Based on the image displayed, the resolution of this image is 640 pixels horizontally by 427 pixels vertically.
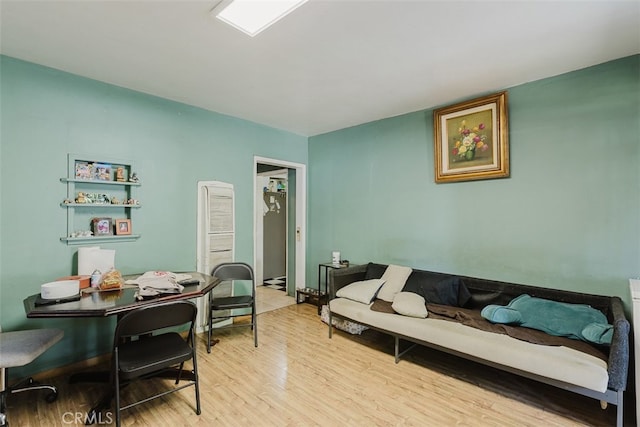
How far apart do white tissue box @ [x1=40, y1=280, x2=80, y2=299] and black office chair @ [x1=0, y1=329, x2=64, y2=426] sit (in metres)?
0.33

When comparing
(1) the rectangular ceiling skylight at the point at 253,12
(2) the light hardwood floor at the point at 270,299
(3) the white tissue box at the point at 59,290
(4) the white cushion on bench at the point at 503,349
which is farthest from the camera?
(2) the light hardwood floor at the point at 270,299

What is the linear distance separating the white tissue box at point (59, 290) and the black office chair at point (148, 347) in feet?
1.63

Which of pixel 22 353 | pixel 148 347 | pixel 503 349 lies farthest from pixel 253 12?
pixel 503 349

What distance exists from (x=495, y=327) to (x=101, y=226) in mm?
3410

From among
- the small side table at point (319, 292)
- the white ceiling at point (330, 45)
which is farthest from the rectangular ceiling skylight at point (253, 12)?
the small side table at point (319, 292)

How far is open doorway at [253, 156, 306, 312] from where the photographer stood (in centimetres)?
453

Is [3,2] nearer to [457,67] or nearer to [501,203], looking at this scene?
[457,67]

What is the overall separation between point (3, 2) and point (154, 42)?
0.74m

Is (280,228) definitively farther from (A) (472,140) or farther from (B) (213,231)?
(A) (472,140)

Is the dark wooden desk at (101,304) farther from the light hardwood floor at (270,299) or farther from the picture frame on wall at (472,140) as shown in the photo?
the picture frame on wall at (472,140)

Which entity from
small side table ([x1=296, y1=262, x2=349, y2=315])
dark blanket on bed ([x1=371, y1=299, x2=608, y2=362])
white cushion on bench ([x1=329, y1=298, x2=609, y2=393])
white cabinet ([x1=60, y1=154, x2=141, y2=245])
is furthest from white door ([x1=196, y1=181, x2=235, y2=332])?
dark blanket on bed ([x1=371, y1=299, x2=608, y2=362])

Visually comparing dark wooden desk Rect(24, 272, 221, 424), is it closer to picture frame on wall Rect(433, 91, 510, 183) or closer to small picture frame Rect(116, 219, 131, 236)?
small picture frame Rect(116, 219, 131, 236)

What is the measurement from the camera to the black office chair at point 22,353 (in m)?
1.76

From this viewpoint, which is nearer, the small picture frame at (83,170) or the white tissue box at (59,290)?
the white tissue box at (59,290)
